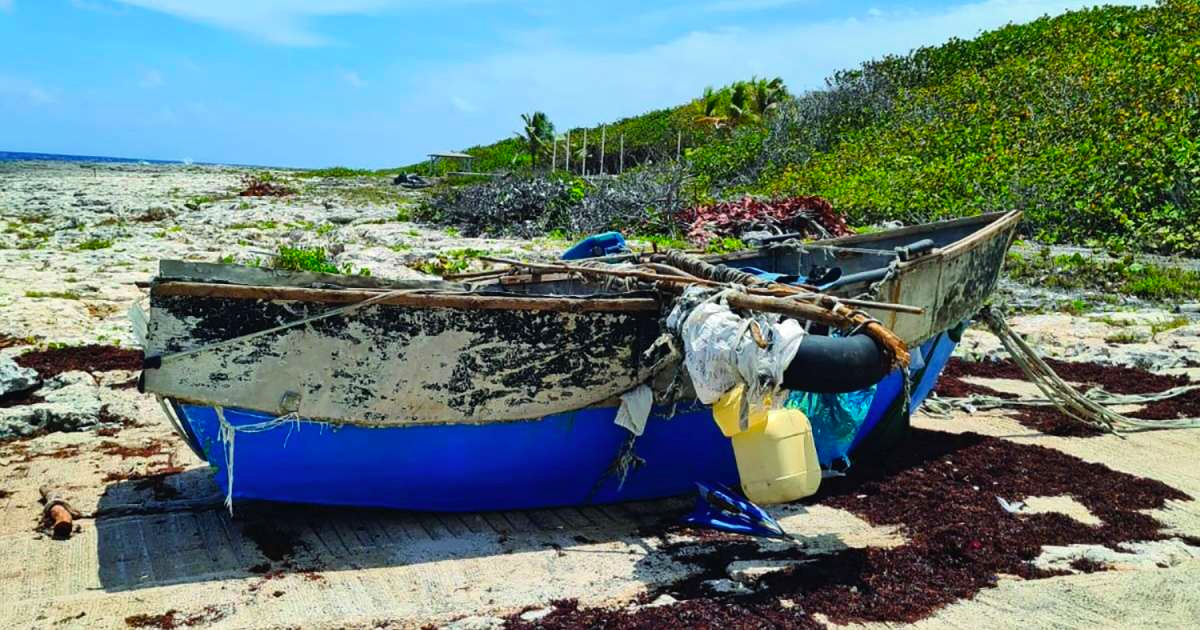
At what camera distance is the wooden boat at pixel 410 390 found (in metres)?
4.07

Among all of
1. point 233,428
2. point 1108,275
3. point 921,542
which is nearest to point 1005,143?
point 1108,275

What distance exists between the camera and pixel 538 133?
1257 inches

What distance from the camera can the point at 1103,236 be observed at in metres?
12.9

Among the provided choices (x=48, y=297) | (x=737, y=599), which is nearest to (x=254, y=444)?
(x=737, y=599)

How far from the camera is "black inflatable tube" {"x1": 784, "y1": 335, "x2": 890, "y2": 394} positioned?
13.0ft

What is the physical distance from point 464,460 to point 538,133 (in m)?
28.3

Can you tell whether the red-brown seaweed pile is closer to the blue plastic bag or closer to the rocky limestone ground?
the rocky limestone ground

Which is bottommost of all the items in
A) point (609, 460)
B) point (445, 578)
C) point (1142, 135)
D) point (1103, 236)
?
point (445, 578)

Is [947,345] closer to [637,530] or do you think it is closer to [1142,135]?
[637,530]

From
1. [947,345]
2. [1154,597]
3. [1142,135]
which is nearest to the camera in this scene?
[1154,597]

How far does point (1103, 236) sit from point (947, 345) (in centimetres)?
800

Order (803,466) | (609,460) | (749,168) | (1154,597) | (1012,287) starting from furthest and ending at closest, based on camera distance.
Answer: (749,168) → (1012,287) → (609,460) → (803,466) → (1154,597)

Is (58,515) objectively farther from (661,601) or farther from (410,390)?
(661,601)

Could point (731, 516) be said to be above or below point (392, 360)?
below
